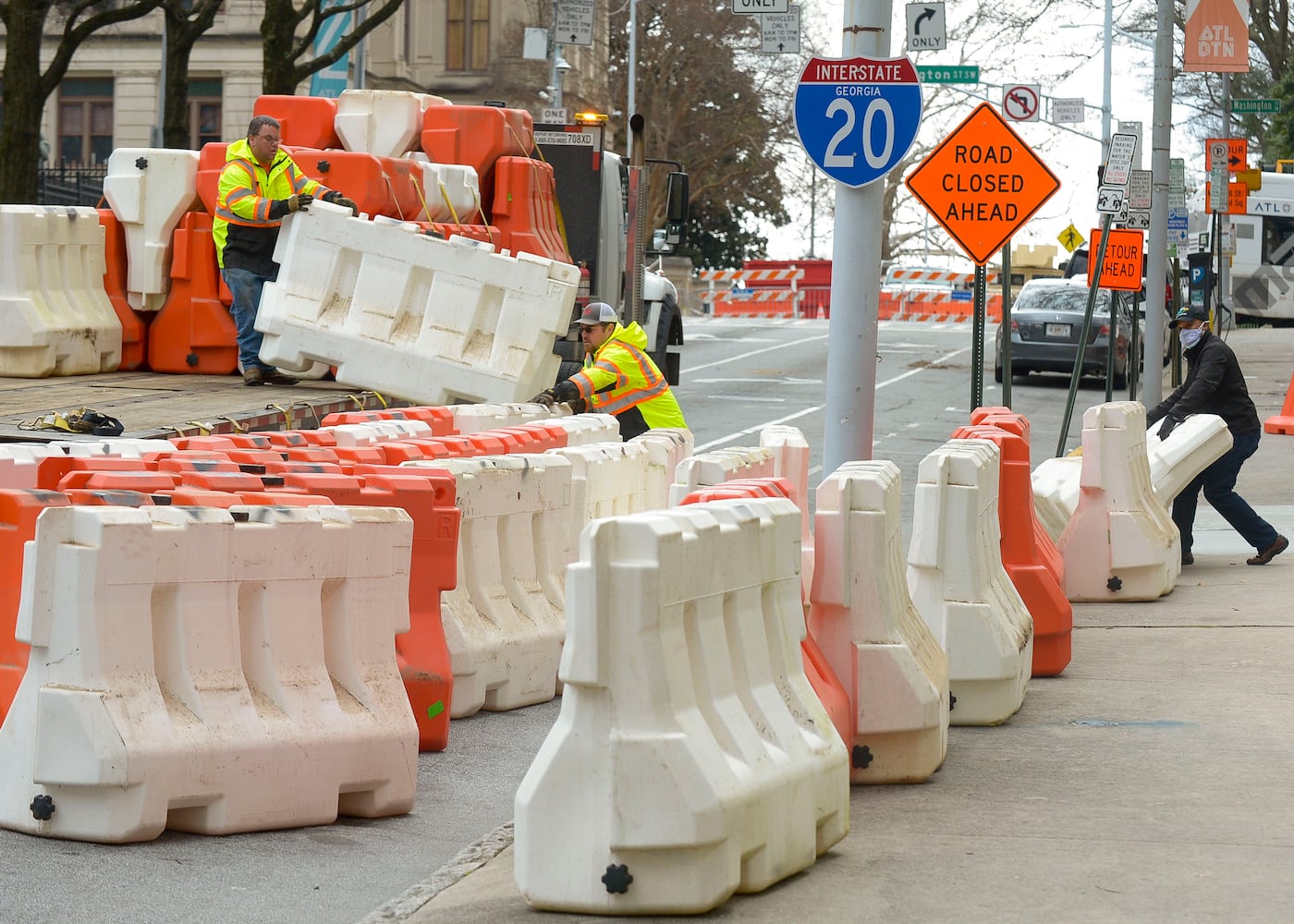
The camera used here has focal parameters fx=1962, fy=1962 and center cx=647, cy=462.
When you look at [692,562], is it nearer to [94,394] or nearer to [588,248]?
[94,394]

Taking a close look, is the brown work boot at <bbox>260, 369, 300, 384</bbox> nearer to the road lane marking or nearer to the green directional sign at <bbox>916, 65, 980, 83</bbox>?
the road lane marking

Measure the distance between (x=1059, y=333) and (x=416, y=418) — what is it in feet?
72.5

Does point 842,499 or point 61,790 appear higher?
point 842,499

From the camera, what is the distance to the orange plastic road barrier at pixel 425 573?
7.23 m

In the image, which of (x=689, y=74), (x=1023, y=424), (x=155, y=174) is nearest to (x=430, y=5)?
(x=689, y=74)

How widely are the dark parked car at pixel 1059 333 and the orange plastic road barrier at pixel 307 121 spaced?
16044 mm

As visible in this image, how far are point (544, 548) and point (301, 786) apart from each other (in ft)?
9.01

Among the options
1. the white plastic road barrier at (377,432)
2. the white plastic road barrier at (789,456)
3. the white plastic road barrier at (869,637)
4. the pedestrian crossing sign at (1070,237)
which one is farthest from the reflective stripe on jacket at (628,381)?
the pedestrian crossing sign at (1070,237)

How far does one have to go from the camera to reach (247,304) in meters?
13.7

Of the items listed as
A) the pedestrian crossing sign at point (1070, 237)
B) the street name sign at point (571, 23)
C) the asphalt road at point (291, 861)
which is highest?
the street name sign at point (571, 23)

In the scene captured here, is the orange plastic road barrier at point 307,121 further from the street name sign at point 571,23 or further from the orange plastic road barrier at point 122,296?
the street name sign at point 571,23

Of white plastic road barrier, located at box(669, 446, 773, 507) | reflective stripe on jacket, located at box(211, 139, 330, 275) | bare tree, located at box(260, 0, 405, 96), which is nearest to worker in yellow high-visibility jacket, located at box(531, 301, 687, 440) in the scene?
reflective stripe on jacket, located at box(211, 139, 330, 275)

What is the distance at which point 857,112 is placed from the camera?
10922 mm

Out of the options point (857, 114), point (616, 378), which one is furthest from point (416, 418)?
point (857, 114)
